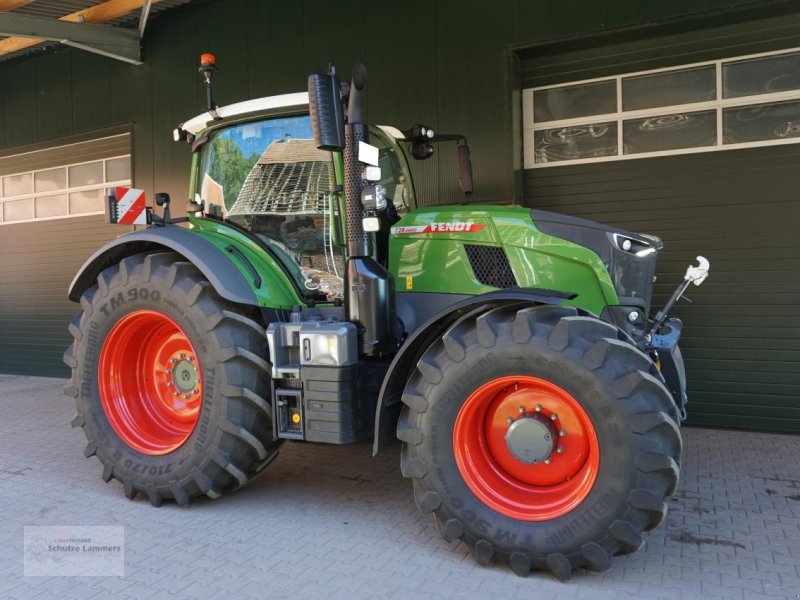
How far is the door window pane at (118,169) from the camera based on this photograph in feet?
30.6

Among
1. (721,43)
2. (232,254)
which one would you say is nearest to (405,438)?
(232,254)

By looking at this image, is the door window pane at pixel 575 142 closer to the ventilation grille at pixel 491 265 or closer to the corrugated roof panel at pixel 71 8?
the ventilation grille at pixel 491 265

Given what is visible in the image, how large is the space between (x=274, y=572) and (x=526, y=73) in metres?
5.68

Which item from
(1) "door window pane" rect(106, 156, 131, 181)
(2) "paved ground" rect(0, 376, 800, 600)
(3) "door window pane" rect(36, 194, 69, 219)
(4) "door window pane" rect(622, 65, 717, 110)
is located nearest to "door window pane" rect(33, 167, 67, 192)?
(3) "door window pane" rect(36, 194, 69, 219)

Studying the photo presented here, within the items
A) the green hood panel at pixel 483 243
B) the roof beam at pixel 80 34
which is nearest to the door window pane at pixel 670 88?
the green hood panel at pixel 483 243

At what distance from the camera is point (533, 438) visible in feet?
9.78

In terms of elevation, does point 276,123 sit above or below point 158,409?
above

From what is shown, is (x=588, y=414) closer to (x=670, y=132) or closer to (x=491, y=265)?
(x=491, y=265)

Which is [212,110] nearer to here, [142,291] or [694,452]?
[142,291]

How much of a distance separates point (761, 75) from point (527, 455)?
492 cm

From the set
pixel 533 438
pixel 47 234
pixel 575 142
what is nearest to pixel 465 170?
pixel 575 142

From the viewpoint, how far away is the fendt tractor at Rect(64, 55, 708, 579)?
282cm

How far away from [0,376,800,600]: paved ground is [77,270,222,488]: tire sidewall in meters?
0.28

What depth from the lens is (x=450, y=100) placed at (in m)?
6.79
